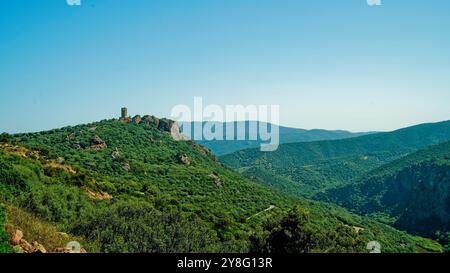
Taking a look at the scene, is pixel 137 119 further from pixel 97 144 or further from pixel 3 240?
pixel 3 240

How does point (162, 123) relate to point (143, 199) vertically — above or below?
above

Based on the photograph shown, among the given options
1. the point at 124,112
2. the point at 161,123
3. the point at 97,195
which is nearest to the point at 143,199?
the point at 97,195
